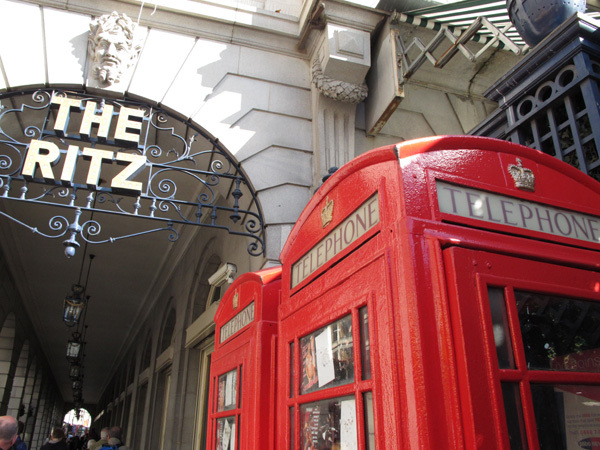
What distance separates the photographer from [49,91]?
18.4 feet

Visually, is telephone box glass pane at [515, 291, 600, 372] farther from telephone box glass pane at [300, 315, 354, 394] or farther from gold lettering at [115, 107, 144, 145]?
gold lettering at [115, 107, 144, 145]

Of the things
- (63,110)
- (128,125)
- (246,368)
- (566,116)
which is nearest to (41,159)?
(63,110)

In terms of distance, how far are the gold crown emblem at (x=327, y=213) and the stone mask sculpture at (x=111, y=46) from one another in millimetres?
4275

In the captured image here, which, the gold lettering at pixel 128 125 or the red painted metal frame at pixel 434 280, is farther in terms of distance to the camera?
the gold lettering at pixel 128 125

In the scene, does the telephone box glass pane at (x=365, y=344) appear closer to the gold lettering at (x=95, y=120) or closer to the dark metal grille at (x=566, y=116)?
the dark metal grille at (x=566, y=116)

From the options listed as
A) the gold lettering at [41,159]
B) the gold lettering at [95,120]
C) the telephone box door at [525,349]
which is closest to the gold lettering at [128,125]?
the gold lettering at [95,120]

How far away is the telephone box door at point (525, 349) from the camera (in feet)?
4.66

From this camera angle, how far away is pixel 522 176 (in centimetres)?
193

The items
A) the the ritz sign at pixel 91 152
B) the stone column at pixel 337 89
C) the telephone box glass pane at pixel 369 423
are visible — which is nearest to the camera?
the telephone box glass pane at pixel 369 423

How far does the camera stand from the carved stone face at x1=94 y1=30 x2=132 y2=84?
5.56 meters

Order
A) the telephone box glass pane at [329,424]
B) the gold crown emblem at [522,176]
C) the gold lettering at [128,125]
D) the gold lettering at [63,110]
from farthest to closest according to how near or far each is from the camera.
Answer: the gold lettering at [128,125] < the gold lettering at [63,110] < the gold crown emblem at [522,176] < the telephone box glass pane at [329,424]

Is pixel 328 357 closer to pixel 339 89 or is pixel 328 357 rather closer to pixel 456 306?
pixel 456 306

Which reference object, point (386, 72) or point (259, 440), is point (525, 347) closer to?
point (259, 440)

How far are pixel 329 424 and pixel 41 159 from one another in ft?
14.0
